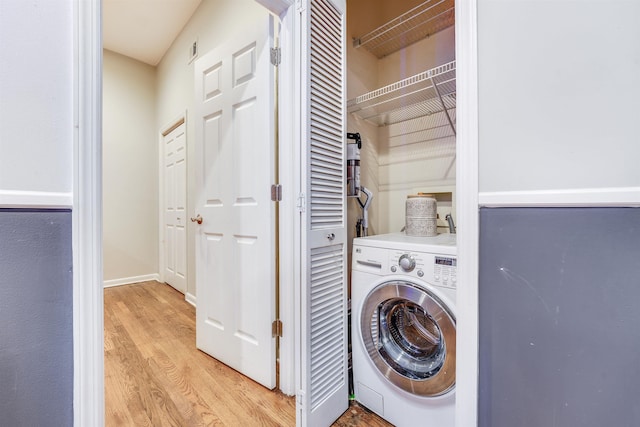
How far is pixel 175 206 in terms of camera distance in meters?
3.31

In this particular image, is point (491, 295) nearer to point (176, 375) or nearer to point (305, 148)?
point (305, 148)

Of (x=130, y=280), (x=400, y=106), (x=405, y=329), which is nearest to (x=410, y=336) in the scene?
(x=405, y=329)

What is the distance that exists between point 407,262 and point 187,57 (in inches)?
122

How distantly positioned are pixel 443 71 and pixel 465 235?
935 millimetres

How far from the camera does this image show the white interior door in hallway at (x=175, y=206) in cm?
308

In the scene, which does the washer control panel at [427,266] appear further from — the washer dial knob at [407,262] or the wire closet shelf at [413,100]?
the wire closet shelf at [413,100]

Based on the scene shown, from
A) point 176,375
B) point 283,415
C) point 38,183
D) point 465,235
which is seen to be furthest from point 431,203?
point 176,375

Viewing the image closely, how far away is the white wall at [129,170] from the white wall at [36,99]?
131 inches

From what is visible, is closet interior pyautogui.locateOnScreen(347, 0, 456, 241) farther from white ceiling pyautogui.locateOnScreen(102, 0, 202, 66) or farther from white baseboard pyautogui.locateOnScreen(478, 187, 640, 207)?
white ceiling pyautogui.locateOnScreen(102, 0, 202, 66)

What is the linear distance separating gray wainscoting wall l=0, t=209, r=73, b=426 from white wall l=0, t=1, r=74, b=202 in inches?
2.9

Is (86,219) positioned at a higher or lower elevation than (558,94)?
lower

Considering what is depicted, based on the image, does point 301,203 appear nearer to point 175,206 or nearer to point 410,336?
point 410,336

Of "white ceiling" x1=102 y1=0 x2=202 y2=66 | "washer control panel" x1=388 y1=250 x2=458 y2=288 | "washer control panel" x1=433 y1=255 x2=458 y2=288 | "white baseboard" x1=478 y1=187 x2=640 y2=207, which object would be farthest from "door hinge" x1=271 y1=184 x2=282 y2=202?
"white ceiling" x1=102 y1=0 x2=202 y2=66

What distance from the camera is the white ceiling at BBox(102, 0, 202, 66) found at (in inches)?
104
